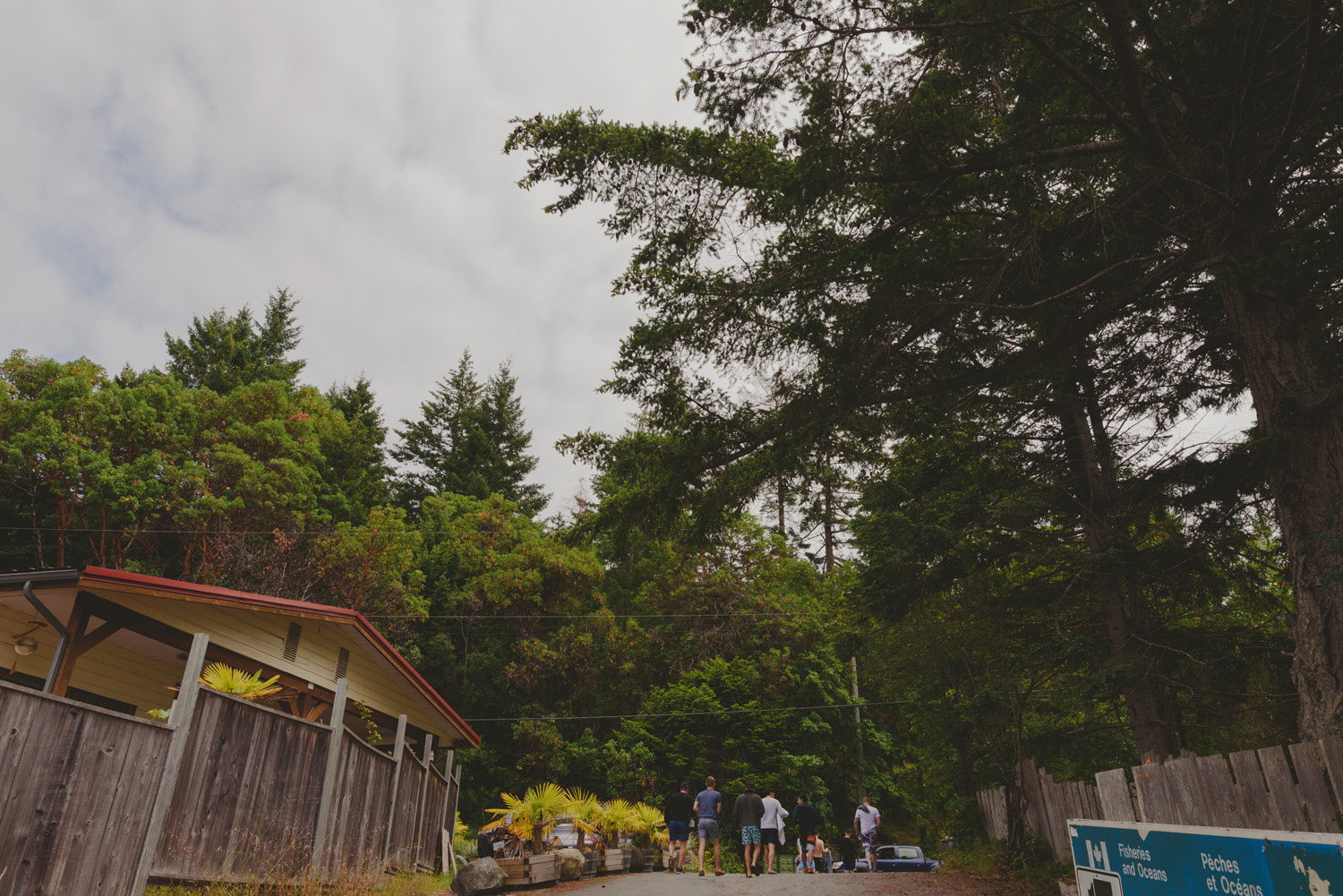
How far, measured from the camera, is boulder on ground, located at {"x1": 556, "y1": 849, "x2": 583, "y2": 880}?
39.9ft

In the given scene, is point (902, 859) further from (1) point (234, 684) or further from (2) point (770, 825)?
(1) point (234, 684)

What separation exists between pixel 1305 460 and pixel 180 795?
1012 centimetres

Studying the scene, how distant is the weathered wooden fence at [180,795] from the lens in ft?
15.2

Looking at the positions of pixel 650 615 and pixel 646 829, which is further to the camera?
pixel 650 615

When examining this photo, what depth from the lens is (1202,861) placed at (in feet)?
8.89

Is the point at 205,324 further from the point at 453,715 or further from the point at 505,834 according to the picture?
the point at 505,834

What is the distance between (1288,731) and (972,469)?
6.14 m

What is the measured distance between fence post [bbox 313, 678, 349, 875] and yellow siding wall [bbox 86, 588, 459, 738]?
137 inches

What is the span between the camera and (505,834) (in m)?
15.7

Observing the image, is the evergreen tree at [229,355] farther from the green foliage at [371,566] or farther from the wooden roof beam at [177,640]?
the wooden roof beam at [177,640]

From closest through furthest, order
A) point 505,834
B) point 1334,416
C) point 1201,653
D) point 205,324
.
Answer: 1. point 1334,416
2. point 1201,653
3. point 505,834
4. point 205,324

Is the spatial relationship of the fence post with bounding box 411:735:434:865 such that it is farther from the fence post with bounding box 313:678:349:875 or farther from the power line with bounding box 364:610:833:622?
the power line with bounding box 364:610:833:622

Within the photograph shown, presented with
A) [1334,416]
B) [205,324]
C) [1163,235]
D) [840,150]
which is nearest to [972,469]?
[1163,235]

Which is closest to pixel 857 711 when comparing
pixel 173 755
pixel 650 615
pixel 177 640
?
pixel 650 615
